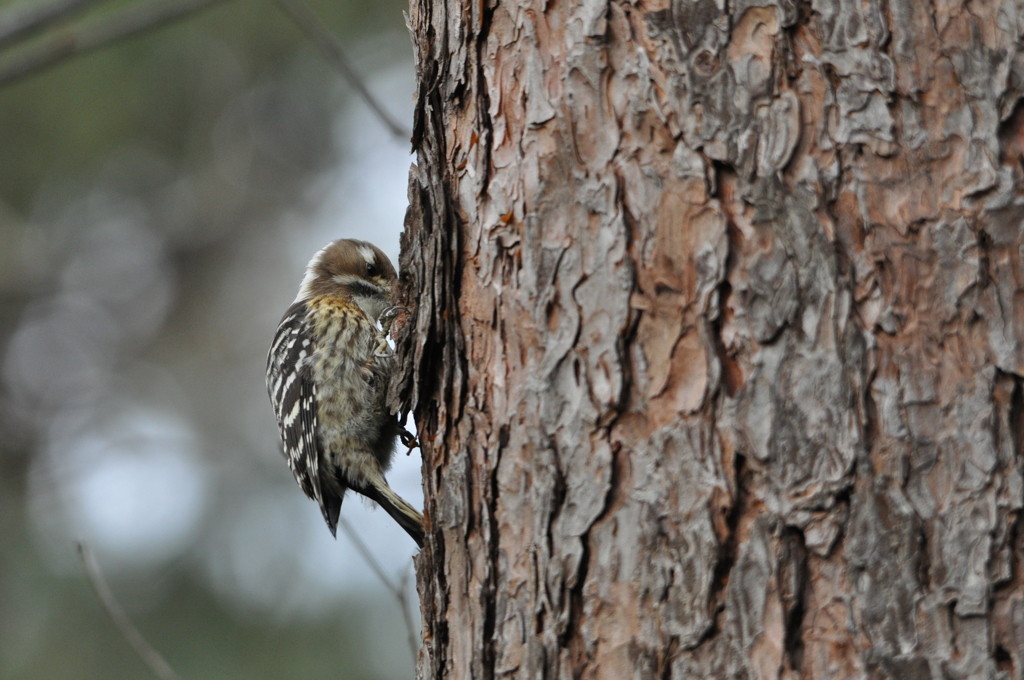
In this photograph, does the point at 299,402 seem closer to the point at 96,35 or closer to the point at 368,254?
the point at 368,254

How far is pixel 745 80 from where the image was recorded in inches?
63.3

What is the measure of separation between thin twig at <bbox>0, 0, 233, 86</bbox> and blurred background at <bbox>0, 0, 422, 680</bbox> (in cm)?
482

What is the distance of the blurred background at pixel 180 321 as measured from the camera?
8180 millimetres

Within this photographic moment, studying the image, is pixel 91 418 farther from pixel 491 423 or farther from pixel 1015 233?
pixel 1015 233

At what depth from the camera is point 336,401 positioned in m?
3.81

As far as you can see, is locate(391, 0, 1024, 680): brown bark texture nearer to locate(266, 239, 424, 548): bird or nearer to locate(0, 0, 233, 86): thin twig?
locate(266, 239, 424, 548): bird

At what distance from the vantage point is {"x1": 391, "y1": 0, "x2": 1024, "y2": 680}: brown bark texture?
1455 millimetres

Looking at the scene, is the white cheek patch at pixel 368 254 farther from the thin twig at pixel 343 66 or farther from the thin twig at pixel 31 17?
the thin twig at pixel 31 17

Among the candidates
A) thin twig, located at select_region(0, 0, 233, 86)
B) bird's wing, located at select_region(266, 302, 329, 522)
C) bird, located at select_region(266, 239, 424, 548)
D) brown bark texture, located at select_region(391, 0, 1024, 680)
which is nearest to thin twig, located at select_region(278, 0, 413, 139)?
thin twig, located at select_region(0, 0, 233, 86)

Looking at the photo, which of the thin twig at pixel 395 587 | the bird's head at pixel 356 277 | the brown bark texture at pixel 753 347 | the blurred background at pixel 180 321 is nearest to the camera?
the brown bark texture at pixel 753 347

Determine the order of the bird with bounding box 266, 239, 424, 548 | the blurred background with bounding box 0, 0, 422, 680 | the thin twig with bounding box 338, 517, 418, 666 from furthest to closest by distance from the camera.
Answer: the blurred background with bounding box 0, 0, 422, 680
the bird with bounding box 266, 239, 424, 548
the thin twig with bounding box 338, 517, 418, 666

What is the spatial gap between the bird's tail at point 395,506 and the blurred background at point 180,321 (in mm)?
4612

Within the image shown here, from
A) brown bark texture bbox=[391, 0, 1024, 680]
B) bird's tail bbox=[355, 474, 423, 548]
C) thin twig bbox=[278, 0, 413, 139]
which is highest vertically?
thin twig bbox=[278, 0, 413, 139]

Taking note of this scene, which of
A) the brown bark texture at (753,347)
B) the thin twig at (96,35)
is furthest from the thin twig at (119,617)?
the thin twig at (96,35)
